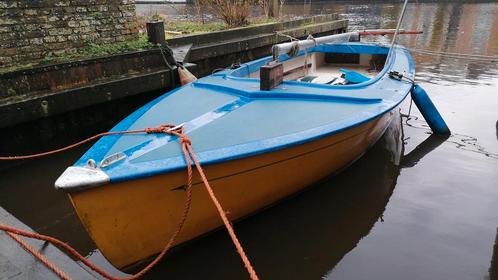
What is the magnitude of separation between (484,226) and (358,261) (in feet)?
4.43

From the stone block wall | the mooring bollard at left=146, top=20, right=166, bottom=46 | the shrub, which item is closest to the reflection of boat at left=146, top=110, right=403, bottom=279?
the stone block wall

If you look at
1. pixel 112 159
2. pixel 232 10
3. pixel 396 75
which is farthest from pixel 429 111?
pixel 232 10

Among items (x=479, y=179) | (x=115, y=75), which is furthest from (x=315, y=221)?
(x=115, y=75)

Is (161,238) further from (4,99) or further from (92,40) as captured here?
(92,40)

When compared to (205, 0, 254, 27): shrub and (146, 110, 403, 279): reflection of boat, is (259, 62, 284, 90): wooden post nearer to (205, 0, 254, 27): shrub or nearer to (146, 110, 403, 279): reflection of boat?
(146, 110, 403, 279): reflection of boat

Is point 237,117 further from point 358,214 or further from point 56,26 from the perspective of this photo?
point 56,26

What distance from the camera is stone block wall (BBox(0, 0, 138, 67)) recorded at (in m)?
4.62

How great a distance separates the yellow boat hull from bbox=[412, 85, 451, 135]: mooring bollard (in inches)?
90.5

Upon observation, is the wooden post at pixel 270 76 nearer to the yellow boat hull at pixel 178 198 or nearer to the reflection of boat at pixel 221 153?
the reflection of boat at pixel 221 153

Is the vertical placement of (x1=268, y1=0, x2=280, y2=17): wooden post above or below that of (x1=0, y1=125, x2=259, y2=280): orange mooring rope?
above

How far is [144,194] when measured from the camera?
2703 mm

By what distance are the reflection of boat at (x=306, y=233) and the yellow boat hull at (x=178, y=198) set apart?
27 centimetres

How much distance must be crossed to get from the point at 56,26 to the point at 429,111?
17.1ft

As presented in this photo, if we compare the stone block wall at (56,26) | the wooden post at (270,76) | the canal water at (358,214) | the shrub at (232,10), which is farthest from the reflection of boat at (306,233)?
the shrub at (232,10)
